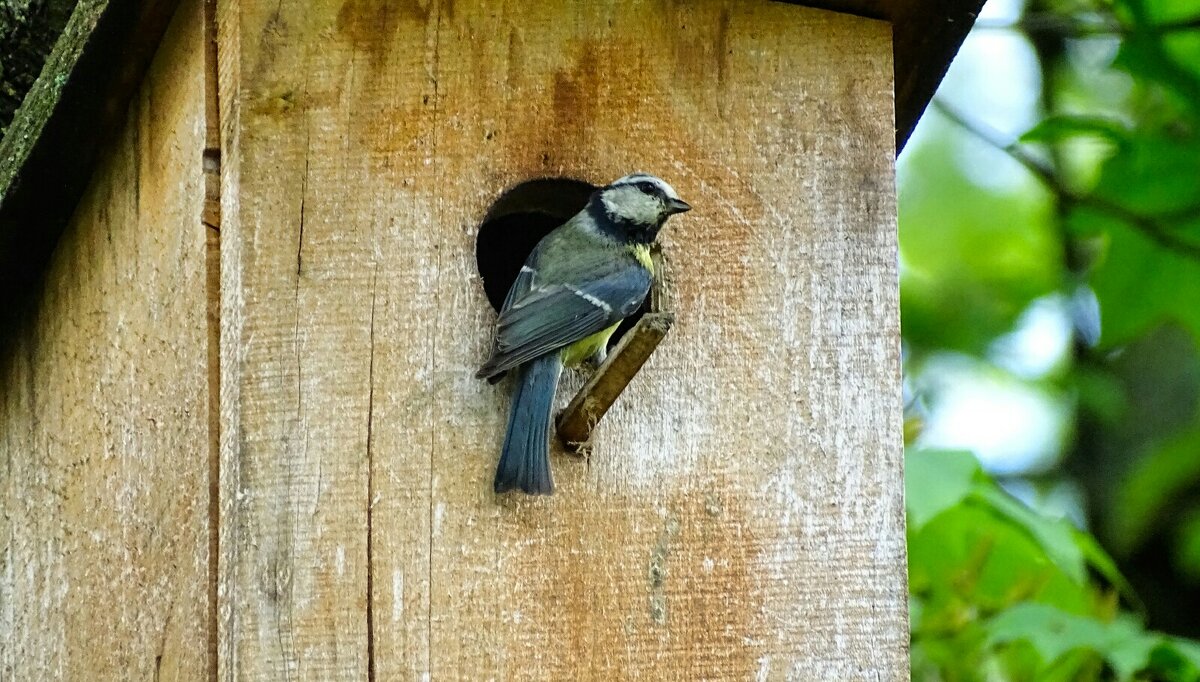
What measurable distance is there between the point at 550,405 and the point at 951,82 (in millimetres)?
4107

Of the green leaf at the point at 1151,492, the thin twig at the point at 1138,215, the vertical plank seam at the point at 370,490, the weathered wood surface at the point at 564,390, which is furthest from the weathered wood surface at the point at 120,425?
the green leaf at the point at 1151,492

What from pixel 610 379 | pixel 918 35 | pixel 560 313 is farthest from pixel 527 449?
pixel 918 35

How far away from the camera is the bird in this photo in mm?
2271

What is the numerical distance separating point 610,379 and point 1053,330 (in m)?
3.82

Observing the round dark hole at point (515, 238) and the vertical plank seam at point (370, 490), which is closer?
the vertical plank seam at point (370, 490)

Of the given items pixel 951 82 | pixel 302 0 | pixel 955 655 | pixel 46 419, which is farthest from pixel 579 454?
pixel 951 82

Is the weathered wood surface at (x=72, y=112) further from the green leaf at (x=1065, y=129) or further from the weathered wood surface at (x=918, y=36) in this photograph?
the green leaf at (x=1065, y=129)

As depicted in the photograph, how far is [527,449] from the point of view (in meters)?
2.26

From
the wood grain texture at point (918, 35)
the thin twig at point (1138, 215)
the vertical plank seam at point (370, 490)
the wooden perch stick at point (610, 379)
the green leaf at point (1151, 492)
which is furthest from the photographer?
the green leaf at point (1151, 492)

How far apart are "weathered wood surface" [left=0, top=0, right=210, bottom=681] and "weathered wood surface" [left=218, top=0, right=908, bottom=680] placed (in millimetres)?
138

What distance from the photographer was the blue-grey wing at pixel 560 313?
233 centimetres

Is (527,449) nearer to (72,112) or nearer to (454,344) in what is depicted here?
(454,344)

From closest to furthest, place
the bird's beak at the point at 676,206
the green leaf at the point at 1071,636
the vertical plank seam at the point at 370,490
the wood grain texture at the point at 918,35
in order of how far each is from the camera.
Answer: the vertical plank seam at the point at 370,490
the bird's beak at the point at 676,206
the wood grain texture at the point at 918,35
the green leaf at the point at 1071,636

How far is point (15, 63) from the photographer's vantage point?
267 centimetres
